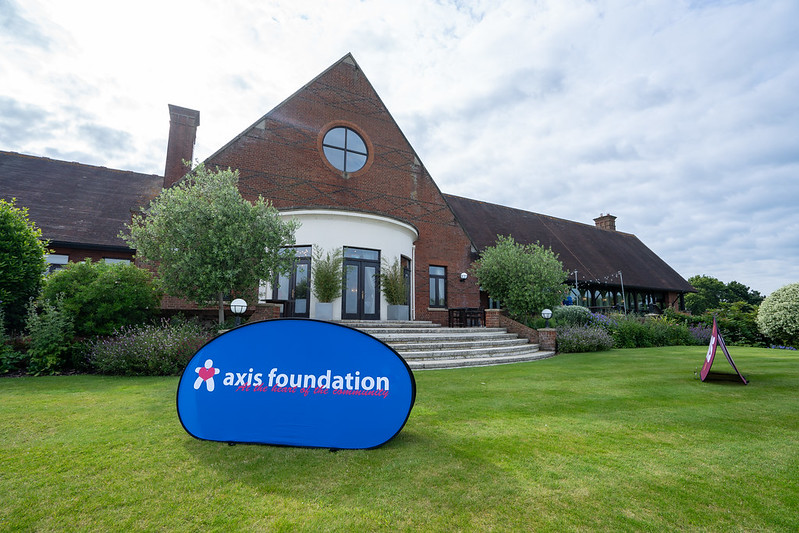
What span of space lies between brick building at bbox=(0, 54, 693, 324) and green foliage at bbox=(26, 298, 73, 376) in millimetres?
5172

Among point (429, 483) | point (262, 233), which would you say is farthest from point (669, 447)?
point (262, 233)

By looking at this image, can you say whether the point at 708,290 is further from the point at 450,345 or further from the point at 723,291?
the point at 450,345

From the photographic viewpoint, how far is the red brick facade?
14.2m

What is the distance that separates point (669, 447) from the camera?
3557 millimetres

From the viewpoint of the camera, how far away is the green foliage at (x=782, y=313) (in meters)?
10.2

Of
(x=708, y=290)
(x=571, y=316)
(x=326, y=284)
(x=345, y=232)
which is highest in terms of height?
(x=708, y=290)

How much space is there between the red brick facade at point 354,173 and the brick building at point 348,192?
0.04 metres

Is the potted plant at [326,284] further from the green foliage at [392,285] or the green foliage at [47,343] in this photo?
the green foliage at [47,343]

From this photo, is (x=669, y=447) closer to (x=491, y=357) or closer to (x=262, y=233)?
(x=491, y=357)


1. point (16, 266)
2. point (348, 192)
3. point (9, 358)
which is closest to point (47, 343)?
point (9, 358)

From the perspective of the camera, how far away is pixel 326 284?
1232 centimetres

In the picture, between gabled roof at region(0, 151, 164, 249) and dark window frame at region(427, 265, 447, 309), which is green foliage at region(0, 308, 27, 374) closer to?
gabled roof at region(0, 151, 164, 249)

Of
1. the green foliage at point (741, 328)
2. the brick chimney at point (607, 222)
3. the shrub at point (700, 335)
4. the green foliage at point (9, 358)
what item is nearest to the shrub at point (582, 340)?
the shrub at point (700, 335)

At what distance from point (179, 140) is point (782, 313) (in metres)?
20.8
